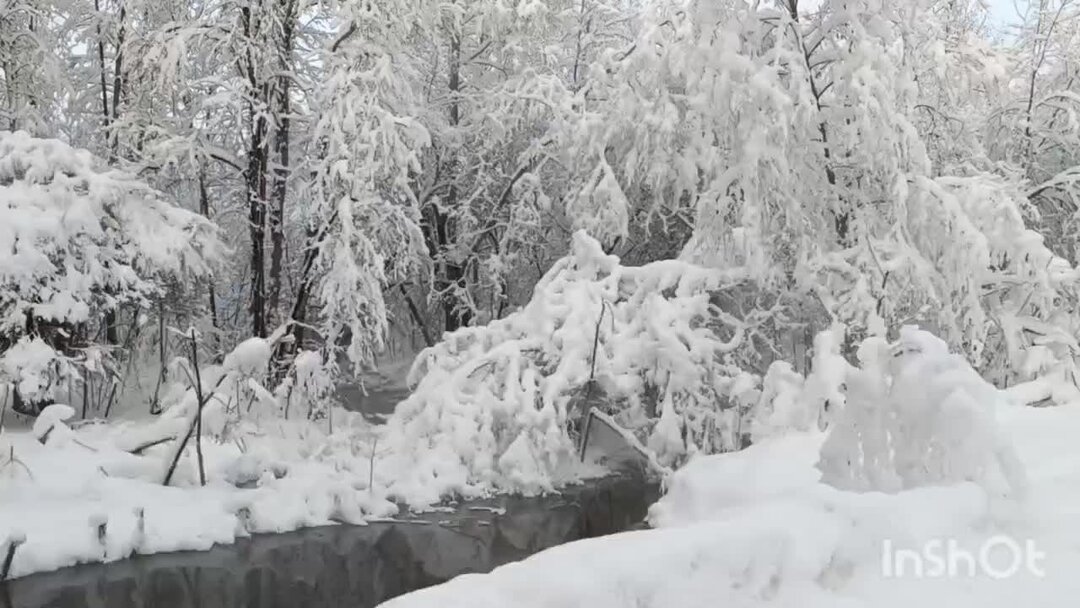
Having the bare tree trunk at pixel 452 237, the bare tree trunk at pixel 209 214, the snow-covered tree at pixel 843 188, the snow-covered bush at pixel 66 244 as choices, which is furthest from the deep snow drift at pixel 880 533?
the bare tree trunk at pixel 209 214

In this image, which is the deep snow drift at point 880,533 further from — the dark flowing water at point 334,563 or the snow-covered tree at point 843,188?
the snow-covered tree at point 843,188

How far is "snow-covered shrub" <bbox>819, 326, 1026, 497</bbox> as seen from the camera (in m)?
4.86

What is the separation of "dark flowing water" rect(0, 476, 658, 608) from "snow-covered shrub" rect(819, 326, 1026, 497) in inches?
125

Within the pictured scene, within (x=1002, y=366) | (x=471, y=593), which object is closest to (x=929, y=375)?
(x=471, y=593)

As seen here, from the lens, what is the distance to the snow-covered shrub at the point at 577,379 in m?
10.0

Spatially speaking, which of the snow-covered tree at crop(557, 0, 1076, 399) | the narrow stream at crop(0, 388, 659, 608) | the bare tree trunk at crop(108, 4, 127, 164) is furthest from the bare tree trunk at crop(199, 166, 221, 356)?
the snow-covered tree at crop(557, 0, 1076, 399)

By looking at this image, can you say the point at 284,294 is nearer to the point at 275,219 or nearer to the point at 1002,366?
the point at 275,219

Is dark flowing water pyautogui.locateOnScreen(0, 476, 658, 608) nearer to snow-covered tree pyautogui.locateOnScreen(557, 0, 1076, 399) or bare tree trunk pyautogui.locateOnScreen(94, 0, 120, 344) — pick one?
snow-covered tree pyautogui.locateOnScreen(557, 0, 1076, 399)

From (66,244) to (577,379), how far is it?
5694 mm

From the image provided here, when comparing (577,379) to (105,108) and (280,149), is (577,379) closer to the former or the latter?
(280,149)

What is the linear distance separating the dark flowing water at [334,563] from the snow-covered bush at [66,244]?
328cm

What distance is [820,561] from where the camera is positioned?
165 inches

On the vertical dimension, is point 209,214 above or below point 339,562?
above

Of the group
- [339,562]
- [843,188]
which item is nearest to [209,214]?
[339,562]
